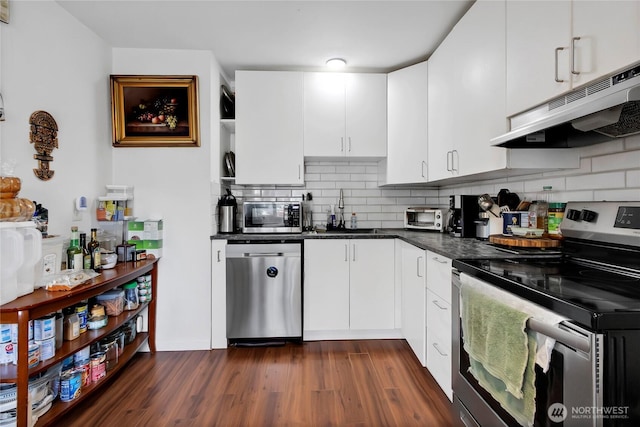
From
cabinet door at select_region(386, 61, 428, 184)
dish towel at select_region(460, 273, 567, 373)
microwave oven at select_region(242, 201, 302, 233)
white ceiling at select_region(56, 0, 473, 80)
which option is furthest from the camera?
microwave oven at select_region(242, 201, 302, 233)

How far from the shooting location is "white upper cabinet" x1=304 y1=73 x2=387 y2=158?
2.77 m

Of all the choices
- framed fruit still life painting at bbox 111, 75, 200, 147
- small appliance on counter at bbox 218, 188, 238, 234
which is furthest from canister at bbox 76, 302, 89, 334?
framed fruit still life painting at bbox 111, 75, 200, 147

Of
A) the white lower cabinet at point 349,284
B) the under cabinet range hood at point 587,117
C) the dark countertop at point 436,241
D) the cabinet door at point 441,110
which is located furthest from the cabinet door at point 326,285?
the under cabinet range hood at point 587,117

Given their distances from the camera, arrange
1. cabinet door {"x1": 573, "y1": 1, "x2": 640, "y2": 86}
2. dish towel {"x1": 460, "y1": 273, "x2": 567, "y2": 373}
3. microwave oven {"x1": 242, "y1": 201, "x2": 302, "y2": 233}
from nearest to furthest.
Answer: dish towel {"x1": 460, "y1": 273, "x2": 567, "y2": 373}, cabinet door {"x1": 573, "y1": 1, "x2": 640, "y2": 86}, microwave oven {"x1": 242, "y1": 201, "x2": 302, "y2": 233}

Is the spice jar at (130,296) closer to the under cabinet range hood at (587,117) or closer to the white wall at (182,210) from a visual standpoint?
the white wall at (182,210)

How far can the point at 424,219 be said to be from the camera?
2.86 meters

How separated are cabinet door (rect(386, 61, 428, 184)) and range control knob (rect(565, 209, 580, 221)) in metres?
1.13

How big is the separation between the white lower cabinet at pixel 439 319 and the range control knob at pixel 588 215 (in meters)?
0.61

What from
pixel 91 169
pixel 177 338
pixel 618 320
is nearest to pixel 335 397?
pixel 177 338

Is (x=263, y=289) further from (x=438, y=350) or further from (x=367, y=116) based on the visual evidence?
(x=367, y=116)

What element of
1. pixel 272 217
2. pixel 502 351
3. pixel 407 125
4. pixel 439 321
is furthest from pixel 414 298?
pixel 407 125

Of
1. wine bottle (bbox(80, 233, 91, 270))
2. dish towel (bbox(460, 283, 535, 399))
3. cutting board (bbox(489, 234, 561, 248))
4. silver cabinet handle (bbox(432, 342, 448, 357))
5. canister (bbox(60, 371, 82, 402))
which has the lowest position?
canister (bbox(60, 371, 82, 402))

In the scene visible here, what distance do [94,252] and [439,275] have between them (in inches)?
84.9

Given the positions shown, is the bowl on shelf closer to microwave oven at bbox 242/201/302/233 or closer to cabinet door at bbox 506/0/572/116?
microwave oven at bbox 242/201/302/233
